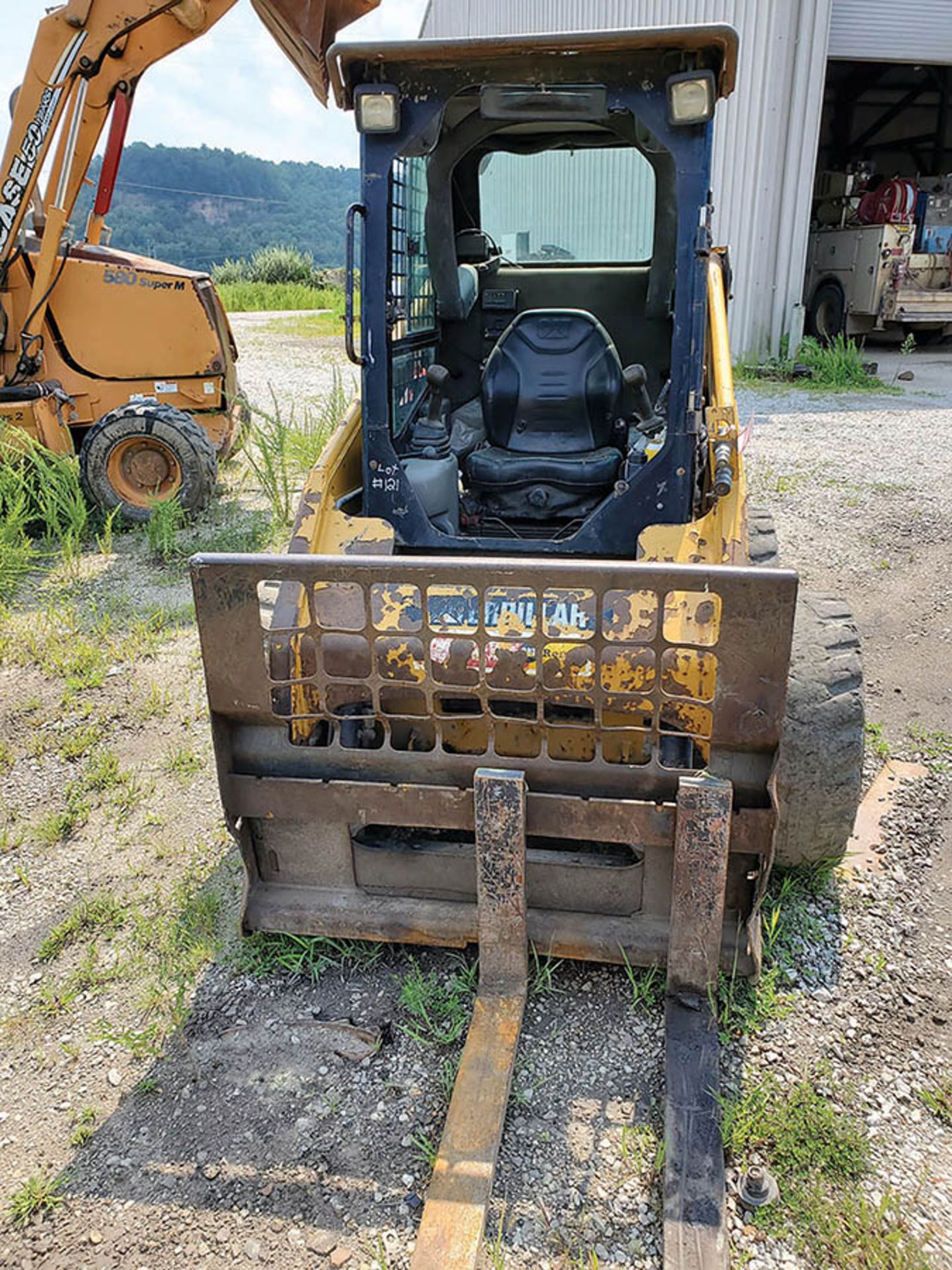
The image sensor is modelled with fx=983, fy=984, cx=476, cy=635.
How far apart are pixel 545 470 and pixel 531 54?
1.39 meters

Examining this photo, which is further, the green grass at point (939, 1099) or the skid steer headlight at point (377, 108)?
the skid steer headlight at point (377, 108)

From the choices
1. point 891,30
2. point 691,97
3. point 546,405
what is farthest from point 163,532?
point 891,30

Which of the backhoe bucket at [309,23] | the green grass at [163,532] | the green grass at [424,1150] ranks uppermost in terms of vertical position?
the backhoe bucket at [309,23]

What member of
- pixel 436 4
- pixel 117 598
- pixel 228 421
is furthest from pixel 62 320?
pixel 436 4

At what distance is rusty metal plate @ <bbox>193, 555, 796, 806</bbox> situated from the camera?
2.19 m

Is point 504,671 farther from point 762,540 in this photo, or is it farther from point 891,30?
point 891,30

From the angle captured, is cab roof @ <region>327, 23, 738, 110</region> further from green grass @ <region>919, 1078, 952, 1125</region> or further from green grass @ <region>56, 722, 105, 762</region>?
green grass @ <region>919, 1078, 952, 1125</region>

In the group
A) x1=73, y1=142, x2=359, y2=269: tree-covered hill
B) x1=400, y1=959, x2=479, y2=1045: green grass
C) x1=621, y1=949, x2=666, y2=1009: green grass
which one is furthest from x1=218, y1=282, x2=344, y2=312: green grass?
x1=73, y1=142, x2=359, y2=269: tree-covered hill

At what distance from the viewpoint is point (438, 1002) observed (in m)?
2.48

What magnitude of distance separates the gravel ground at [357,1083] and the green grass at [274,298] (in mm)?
19587

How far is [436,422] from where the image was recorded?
3.69 m

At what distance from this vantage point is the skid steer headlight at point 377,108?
2.83 meters

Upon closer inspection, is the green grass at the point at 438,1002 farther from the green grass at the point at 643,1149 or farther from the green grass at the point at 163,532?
the green grass at the point at 163,532

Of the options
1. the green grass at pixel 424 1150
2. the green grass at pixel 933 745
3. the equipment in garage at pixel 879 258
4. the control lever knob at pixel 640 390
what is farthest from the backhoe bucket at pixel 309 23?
the equipment in garage at pixel 879 258
